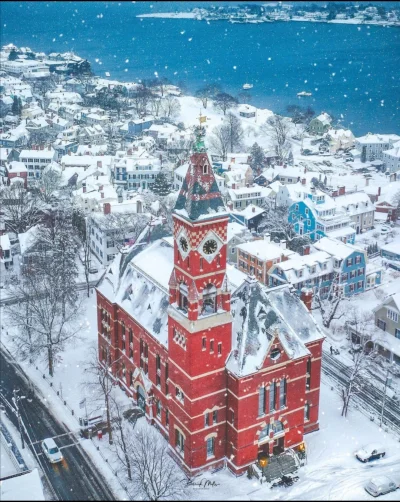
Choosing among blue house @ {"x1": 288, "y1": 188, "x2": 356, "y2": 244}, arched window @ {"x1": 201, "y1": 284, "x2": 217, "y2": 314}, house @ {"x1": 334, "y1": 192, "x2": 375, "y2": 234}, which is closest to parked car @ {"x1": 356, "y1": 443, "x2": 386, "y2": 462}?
arched window @ {"x1": 201, "y1": 284, "x2": 217, "y2": 314}

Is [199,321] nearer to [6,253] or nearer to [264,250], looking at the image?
[264,250]

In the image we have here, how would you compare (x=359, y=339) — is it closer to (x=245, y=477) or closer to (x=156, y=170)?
(x=245, y=477)

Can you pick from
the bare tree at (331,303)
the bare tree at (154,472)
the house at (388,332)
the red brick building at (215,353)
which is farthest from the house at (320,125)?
the bare tree at (154,472)

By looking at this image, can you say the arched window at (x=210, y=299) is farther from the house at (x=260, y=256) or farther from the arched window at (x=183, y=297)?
the house at (x=260, y=256)

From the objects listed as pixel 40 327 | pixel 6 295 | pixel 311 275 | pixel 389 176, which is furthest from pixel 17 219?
pixel 389 176

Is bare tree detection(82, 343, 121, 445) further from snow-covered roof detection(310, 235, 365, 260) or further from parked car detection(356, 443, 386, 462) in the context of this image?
snow-covered roof detection(310, 235, 365, 260)

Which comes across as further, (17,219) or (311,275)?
(17,219)

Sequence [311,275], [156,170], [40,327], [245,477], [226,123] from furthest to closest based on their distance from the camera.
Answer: [226,123] < [156,170] < [311,275] < [40,327] < [245,477]
